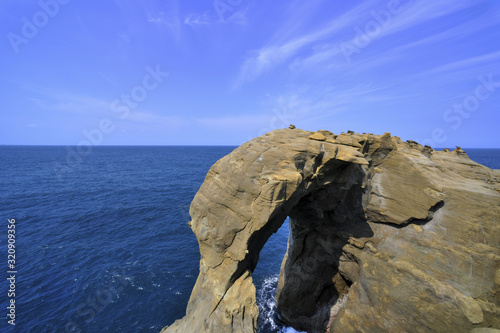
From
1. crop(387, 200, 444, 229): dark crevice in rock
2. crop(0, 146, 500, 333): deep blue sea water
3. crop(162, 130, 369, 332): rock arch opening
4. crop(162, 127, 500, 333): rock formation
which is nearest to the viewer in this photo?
crop(162, 130, 369, 332): rock arch opening

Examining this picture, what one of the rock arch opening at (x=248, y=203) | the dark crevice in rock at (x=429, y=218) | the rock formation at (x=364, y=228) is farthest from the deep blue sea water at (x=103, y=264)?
the dark crevice in rock at (x=429, y=218)

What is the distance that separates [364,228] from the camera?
13.1 meters

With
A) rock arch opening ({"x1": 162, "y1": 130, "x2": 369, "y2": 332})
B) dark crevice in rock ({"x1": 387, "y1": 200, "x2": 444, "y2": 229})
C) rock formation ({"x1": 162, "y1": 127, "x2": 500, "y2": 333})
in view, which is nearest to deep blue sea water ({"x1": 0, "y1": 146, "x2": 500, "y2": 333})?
rock formation ({"x1": 162, "y1": 127, "x2": 500, "y2": 333})

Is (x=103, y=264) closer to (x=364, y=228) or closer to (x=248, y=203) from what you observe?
(x=248, y=203)

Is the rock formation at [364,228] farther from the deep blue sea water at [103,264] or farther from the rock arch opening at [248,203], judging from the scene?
the deep blue sea water at [103,264]

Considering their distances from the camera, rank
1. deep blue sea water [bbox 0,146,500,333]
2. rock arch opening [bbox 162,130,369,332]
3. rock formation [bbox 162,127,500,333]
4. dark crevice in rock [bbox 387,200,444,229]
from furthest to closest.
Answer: deep blue sea water [bbox 0,146,500,333] → dark crevice in rock [bbox 387,200,444,229] → rock formation [bbox 162,127,500,333] → rock arch opening [bbox 162,130,369,332]

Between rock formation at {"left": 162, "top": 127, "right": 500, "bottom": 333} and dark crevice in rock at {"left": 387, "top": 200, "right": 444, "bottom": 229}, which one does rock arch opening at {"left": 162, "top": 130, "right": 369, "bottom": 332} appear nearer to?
rock formation at {"left": 162, "top": 127, "right": 500, "bottom": 333}

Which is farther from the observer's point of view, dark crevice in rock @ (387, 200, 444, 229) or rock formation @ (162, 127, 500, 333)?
dark crevice in rock @ (387, 200, 444, 229)

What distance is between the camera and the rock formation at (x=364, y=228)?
30.9 feet

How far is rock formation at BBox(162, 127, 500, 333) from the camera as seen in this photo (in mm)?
9430

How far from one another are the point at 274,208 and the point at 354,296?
8.72 meters

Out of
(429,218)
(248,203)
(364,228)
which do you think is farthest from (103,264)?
(429,218)

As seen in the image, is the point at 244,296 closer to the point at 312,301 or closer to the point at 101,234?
the point at 312,301

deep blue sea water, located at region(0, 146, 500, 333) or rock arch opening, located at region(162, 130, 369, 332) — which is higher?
rock arch opening, located at region(162, 130, 369, 332)
